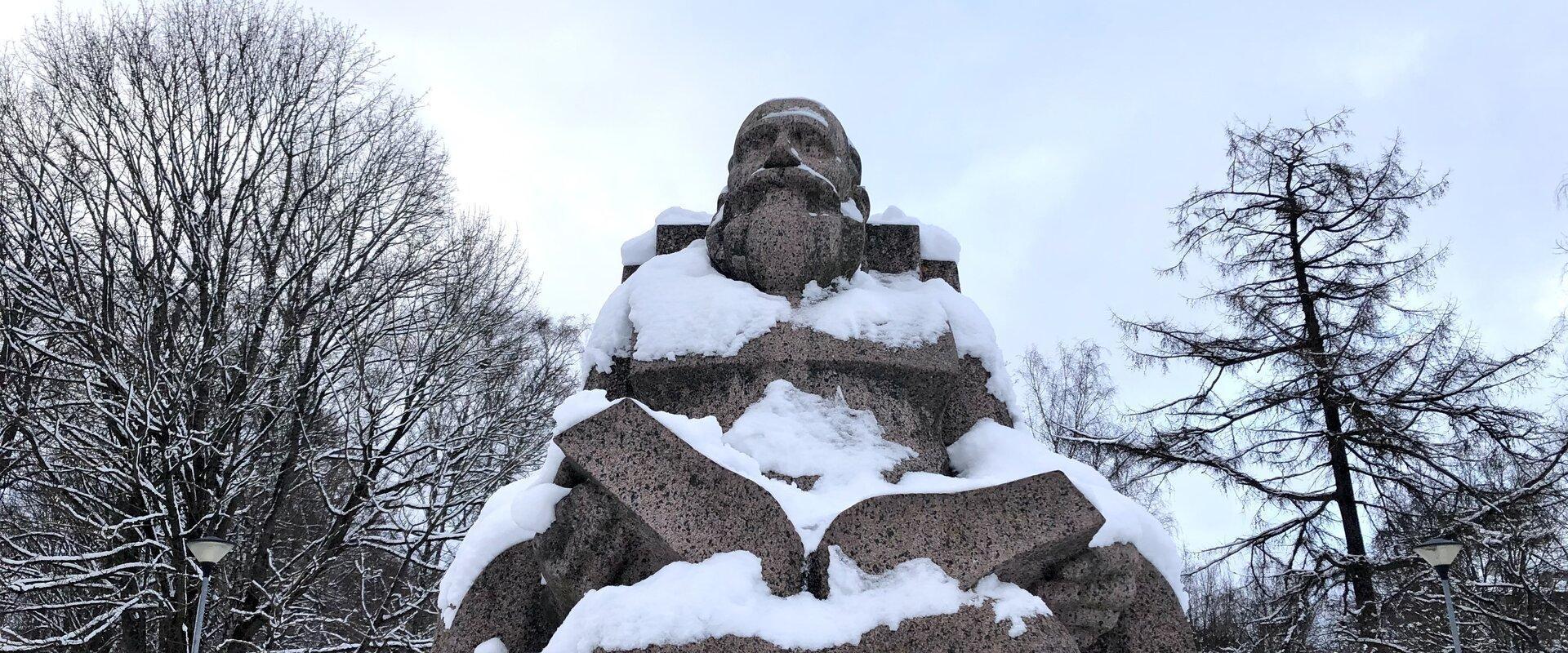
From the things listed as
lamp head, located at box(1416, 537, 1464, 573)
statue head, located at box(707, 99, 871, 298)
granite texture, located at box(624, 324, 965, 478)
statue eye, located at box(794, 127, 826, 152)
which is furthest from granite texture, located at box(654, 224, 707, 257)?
lamp head, located at box(1416, 537, 1464, 573)

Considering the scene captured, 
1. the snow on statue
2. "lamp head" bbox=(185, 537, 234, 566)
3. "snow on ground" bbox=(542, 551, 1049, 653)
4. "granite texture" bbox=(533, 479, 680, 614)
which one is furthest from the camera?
"lamp head" bbox=(185, 537, 234, 566)

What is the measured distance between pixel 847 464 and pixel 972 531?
2.02 feet

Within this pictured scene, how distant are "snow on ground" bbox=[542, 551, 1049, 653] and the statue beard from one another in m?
1.36

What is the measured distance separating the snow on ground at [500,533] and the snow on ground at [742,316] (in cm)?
69

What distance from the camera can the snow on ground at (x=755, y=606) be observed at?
7.65 ft

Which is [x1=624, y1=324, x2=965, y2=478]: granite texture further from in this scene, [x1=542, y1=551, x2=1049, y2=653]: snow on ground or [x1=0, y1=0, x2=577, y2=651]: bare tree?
[x1=0, y1=0, x2=577, y2=651]: bare tree

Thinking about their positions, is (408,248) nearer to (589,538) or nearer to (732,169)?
(732,169)

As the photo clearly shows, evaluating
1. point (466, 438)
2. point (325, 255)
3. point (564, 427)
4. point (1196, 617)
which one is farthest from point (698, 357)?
point (1196, 617)

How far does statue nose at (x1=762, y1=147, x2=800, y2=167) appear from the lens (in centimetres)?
376

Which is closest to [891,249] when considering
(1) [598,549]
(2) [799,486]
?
(2) [799,486]

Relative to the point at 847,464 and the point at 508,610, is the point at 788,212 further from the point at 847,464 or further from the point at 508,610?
the point at 508,610

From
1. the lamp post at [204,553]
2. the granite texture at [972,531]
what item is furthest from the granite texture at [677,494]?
the lamp post at [204,553]

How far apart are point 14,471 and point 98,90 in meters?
3.47

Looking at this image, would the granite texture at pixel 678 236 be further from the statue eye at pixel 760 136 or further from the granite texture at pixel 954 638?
the granite texture at pixel 954 638
